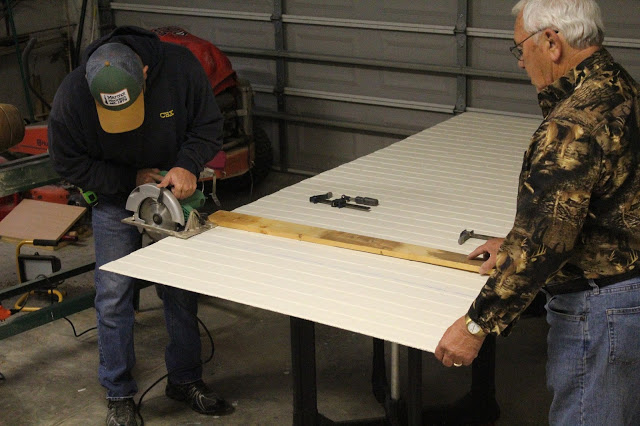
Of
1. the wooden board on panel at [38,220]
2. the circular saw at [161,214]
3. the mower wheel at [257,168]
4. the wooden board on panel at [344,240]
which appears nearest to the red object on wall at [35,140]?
the wooden board on panel at [38,220]

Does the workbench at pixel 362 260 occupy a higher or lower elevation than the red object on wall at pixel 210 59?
lower

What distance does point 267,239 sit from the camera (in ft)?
10.8

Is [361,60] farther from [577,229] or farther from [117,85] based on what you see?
[577,229]

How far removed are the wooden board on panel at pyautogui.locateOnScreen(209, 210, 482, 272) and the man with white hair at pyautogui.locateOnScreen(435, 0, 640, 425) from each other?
25.7 inches

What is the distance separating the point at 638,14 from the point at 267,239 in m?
3.58

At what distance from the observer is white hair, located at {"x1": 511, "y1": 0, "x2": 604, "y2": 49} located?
2115mm

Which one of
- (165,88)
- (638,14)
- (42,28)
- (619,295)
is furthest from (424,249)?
(42,28)

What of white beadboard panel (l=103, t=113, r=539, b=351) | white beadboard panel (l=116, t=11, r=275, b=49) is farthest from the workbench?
white beadboard panel (l=116, t=11, r=275, b=49)

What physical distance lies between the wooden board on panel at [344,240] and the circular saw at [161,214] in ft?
0.40

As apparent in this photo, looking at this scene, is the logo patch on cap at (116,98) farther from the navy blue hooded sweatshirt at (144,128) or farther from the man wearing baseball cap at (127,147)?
the navy blue hooded sweatshirt at (144,128)

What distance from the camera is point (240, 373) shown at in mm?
4262

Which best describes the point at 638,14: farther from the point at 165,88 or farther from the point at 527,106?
the point at 165,88

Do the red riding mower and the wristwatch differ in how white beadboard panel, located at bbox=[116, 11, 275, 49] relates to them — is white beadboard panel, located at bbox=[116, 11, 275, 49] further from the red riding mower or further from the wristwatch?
the wristwatch

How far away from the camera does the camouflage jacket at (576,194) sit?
2059mm
